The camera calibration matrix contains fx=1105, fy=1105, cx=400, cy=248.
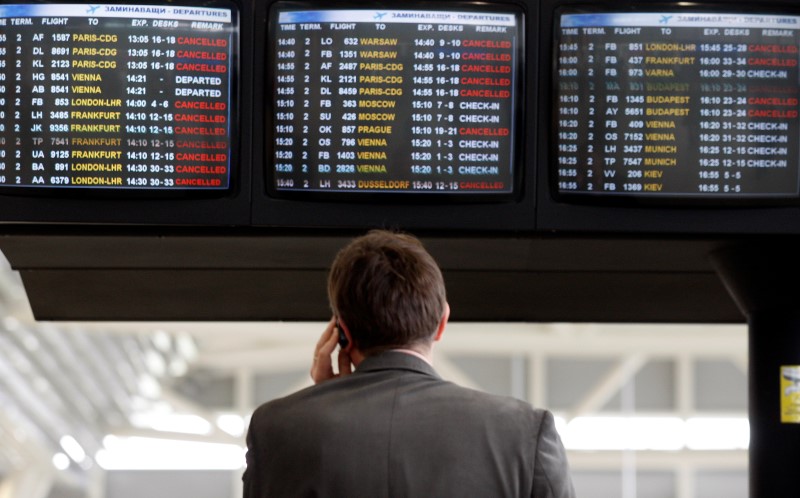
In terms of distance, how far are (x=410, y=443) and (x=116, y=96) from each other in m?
1.39

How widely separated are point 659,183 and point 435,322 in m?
1.12

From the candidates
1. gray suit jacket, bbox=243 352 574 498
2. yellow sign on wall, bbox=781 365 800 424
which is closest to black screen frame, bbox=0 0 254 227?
gray suit jacket, bbox=243 352 574 498

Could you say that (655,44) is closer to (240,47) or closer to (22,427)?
(240,47)

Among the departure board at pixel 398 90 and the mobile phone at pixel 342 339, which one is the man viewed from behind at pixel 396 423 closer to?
the mobile phone at pixel 342 339

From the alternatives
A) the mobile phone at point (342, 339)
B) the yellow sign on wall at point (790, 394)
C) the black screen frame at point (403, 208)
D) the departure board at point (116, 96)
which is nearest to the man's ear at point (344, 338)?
the mobile phone at point (342, 339)

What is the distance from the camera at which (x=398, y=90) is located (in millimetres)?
2777

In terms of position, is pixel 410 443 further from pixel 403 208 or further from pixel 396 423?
pixel 403 208

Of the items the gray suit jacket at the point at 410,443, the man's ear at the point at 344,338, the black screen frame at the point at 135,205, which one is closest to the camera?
the gray suit jacket at the point at 410,443

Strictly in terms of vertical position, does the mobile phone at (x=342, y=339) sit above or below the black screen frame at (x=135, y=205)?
below

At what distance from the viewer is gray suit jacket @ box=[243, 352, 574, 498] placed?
5.84 ft

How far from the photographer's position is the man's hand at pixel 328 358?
2002mm

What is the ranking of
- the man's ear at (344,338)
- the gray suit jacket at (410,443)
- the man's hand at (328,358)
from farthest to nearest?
the man's hand at (328,358) < the man's ear at (344,338) < the gray suit jacket at (410,443)

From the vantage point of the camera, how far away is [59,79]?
2762 mm

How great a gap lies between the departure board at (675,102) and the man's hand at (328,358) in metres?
0.94
